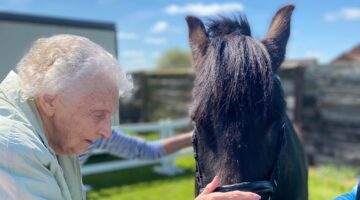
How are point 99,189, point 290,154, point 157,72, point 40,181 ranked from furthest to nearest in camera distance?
point 157,72 < point 99,189 < point 290,154 < point 40,181

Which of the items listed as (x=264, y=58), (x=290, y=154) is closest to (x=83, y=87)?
(x=264, y=58)

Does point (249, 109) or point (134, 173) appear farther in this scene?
point (134, 173)

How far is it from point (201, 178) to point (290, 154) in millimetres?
599

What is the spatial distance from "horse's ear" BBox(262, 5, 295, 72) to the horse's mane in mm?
178

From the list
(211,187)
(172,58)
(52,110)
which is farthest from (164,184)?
(172,58)

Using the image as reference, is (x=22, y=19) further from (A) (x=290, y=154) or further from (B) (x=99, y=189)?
(A) (x=290, y=154)

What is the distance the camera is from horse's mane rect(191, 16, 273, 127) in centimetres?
167

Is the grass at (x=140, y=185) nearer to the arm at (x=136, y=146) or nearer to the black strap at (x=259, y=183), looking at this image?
the arm at (x=136, y=146)

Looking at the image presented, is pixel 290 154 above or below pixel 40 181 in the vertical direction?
below

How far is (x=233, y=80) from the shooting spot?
1.71 meters

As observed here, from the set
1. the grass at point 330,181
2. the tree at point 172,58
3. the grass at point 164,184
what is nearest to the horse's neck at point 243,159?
the grass at point 164,184

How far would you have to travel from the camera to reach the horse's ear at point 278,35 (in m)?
2.11

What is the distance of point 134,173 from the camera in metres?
8.28

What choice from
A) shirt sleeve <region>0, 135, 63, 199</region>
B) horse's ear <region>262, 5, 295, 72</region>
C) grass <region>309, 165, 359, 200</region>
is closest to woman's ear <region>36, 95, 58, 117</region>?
shirt sleeve <region>0, 135, 63, 199</region>
